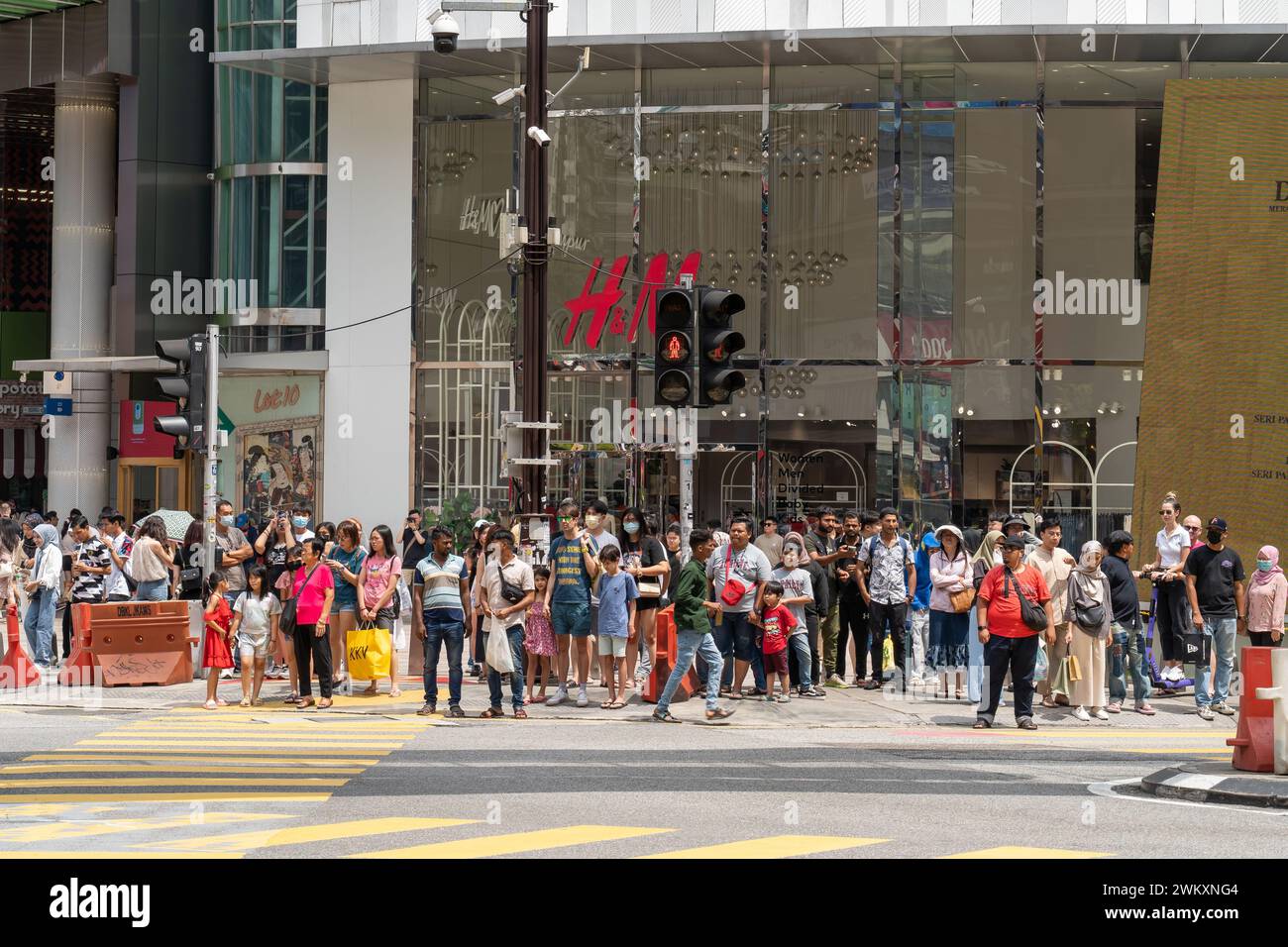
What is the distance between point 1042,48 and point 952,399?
5908 millimetres

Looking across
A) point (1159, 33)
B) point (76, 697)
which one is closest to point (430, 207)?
point (1159, 33)

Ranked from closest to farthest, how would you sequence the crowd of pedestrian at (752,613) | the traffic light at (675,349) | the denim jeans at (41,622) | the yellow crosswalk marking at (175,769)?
the yellow crosswalk marking at (175,769) → the traffic light at (675,349) → the crowd of pedestrian at (752,613) → the denim jeans at (41,622)

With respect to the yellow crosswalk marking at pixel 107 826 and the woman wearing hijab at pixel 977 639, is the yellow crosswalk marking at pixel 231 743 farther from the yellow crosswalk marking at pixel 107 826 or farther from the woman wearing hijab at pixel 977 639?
the woman wearing hijab at pixel 977 639

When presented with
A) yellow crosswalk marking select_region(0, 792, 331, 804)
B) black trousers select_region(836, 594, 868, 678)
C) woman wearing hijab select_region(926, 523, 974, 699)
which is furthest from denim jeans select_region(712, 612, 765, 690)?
yellow crosswalk marking select_region(0, 792, 331, 804)

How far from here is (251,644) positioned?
17.4 metres

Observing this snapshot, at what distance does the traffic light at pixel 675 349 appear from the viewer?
16.1 m

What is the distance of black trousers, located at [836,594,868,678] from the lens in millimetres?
18797

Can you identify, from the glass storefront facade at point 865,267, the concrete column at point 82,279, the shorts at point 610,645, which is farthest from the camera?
the concrete column at point 82,279

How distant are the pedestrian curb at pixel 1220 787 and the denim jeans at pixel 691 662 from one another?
4757 mm

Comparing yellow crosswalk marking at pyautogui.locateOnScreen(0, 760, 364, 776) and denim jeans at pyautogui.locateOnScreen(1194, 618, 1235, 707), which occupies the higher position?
denim jeans at pyautogui.locateOnScreen(1194, 618, 1235, 707)

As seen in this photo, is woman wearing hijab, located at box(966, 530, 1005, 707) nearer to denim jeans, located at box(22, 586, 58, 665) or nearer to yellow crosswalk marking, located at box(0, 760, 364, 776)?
yellow crosswalk marking, located at box(0, 760, 364, 776)

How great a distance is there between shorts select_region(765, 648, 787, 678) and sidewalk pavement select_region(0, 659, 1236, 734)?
12.6 inches

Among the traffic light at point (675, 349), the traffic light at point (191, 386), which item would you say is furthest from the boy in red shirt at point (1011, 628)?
the traffic light at point (191, 386)

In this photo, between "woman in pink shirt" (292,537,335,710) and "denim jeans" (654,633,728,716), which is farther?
"woman in pink shirt" (292,537,335,710)
